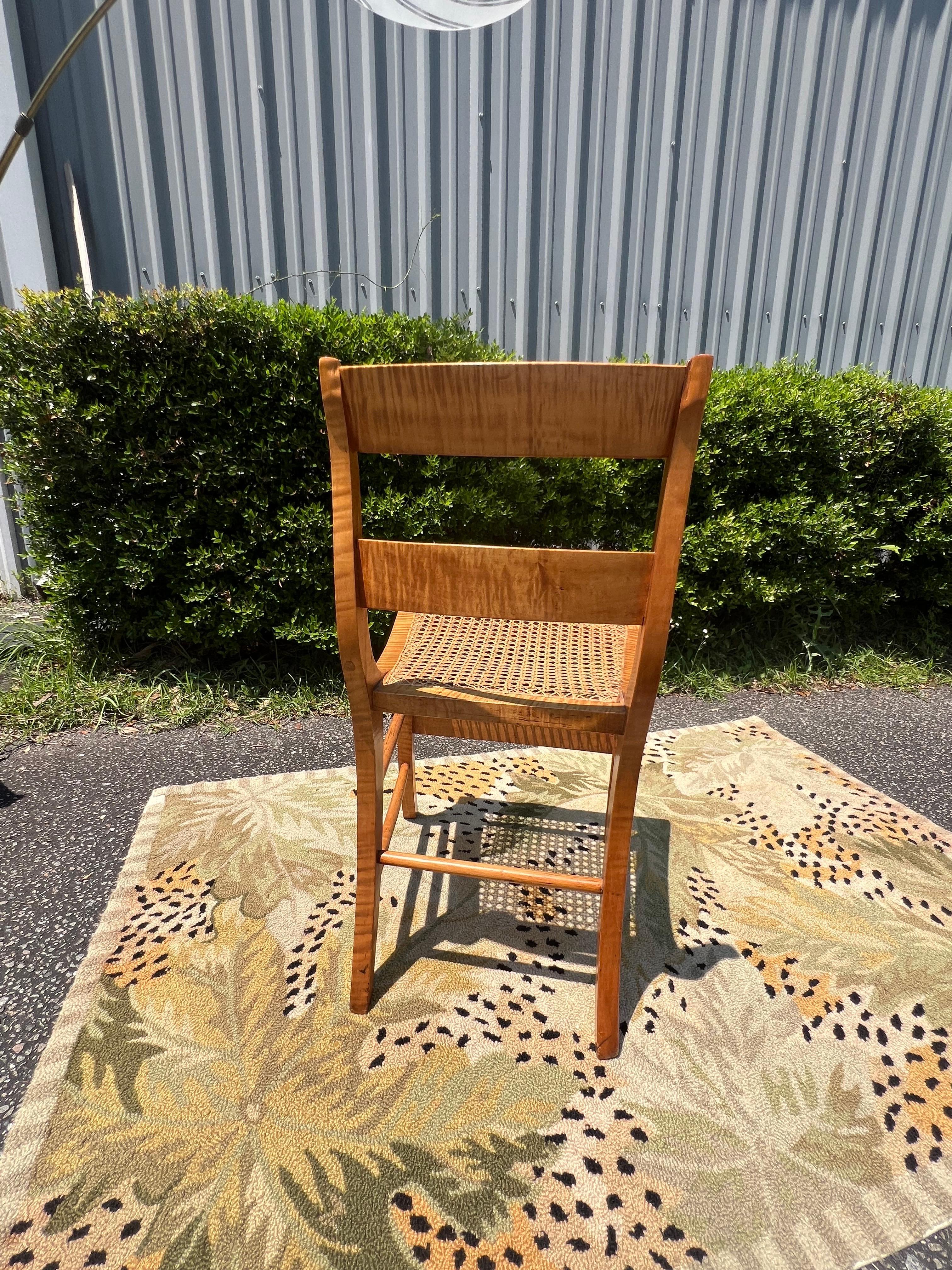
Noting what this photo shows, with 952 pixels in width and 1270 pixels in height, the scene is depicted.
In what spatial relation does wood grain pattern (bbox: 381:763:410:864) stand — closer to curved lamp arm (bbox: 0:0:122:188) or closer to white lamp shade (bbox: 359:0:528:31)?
curved lamp arm (bbox: 0:0:122:188)

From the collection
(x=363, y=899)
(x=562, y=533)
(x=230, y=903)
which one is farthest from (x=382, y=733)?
(x=562, y=533)

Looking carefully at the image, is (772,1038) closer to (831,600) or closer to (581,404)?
(581,404)

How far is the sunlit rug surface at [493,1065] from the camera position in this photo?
A: 910 mm

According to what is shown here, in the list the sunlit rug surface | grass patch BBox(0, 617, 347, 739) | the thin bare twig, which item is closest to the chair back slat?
the sunlit rug surface

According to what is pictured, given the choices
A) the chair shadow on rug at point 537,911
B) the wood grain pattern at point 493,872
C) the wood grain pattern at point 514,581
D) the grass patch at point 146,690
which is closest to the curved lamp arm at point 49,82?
the wood grain pattern at point 514,581

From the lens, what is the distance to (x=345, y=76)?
3016mm

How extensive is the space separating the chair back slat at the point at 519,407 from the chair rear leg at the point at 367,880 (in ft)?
1.83

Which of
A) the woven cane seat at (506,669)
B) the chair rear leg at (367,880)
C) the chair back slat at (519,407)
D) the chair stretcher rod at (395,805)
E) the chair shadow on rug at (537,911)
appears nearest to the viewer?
the chair back slat at (519,407)

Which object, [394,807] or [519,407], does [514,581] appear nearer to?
[519,407]

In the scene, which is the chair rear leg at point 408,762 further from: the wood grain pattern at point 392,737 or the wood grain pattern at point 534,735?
the wood grain pattern at point 534,735

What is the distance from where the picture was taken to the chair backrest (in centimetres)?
87

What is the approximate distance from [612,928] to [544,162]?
3695 mm

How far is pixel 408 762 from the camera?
1737mm

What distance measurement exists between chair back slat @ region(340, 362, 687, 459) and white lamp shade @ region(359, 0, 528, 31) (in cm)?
164
